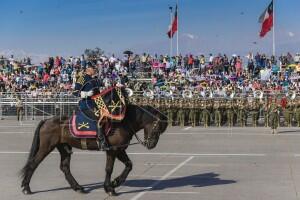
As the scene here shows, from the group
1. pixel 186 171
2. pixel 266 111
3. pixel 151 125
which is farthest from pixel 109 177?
pixel 266 111

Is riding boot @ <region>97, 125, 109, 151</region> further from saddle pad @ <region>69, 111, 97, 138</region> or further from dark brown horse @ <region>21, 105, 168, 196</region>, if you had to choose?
dark brown horse @ <region>21, 105, 168, 196</region>

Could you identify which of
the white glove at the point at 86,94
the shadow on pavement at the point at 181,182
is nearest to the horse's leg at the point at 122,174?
the shadow on pavement at the point at 181,182

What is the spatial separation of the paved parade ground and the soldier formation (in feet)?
22.0

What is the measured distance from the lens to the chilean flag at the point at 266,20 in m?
37.1

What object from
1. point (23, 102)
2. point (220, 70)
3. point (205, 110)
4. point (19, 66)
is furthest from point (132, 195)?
point (19, 66)

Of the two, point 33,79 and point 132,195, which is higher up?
point 33,79

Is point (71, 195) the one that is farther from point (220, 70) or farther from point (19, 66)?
point (19, 66)

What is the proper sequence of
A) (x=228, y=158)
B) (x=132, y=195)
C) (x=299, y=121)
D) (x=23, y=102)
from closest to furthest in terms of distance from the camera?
1. (x=132, y=195)
2. (x=228, y=158)
3. (x=299, y=121)
4. (x=23, y=102)

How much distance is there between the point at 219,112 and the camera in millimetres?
29750

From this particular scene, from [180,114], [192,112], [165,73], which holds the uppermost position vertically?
[165,73]

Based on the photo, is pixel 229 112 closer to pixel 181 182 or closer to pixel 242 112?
pixel 242 112

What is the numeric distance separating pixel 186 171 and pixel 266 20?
2532 cm

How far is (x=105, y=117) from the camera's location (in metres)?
10.6

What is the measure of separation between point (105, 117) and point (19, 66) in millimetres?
34663
